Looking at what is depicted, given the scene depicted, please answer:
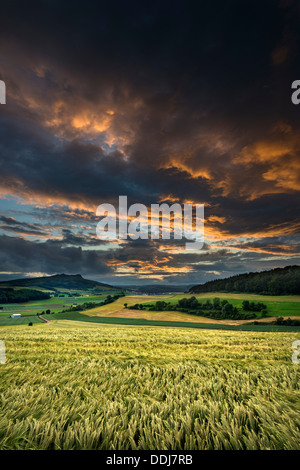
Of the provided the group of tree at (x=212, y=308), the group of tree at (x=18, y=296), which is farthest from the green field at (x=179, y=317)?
the group of tree at (x=18, y=296)

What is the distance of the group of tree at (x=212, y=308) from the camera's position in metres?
57.1

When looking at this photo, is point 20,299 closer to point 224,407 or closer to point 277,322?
point 277,322

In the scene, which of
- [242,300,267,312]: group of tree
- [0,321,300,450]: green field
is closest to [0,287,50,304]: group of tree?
[242,300,267,312]: group of tree

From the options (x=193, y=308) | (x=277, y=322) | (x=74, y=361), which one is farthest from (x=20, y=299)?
(x=74, y=361)

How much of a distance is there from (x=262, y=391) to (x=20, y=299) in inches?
6614

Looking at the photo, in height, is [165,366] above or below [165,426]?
below

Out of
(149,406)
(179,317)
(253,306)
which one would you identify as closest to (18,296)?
(179,317)

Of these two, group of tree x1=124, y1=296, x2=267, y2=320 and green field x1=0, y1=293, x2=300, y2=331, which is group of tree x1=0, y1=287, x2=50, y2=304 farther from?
group of tree x1=124, y1=296, x2=267, y2=320

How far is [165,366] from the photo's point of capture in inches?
180

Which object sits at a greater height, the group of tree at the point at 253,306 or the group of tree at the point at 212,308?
the group of tree at the point at 253,306

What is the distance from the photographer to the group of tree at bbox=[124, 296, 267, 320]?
5709 cm

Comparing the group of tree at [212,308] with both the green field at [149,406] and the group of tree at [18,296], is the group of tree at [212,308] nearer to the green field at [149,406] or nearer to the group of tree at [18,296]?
the green field at [149,406]
